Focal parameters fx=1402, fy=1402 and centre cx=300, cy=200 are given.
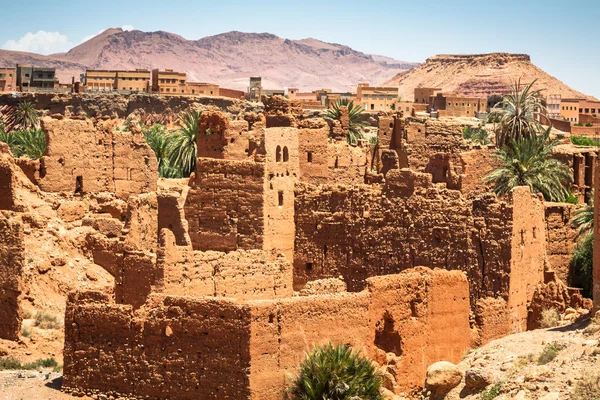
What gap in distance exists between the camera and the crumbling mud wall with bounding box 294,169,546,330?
32.2m

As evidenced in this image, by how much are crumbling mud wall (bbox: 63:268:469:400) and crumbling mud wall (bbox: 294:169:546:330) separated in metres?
3.60

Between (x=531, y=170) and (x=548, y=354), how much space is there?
19.2m

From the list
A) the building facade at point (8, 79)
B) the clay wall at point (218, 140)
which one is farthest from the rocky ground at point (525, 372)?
the building facade at point (8, 79)

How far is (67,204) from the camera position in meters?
37.8

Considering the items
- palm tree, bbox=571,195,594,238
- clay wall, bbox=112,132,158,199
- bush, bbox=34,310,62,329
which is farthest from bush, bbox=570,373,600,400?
clay wall, bbox=112,132,158,199

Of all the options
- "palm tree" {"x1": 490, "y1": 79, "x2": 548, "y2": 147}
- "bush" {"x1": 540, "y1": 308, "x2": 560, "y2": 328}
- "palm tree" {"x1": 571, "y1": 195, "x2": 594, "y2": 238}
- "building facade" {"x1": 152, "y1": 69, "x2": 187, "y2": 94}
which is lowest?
"bush" {"x1": 540, "y1": 308, "x2": 560, "y2": 328}


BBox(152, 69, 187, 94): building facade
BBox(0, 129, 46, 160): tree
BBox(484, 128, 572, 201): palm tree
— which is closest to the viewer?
BBox(484, 128, 572, 201): palm tree

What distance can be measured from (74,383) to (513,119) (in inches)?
989

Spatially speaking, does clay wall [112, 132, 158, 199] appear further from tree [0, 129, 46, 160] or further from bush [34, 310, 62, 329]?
tree [0, 129, 46, 160]

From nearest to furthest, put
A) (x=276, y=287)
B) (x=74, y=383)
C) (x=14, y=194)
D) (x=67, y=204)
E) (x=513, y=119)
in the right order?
(x=74, y=383) < (x=276, y=287) < (x=14, y=194) < (x=67, y=204) < (x=513, y=119)

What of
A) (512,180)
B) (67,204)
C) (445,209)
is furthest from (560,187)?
(67,204)

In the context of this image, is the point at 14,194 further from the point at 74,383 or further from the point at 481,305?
the point at 481,305

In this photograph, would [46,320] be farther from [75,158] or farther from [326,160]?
[326,160]

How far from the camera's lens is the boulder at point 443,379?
25766mm
